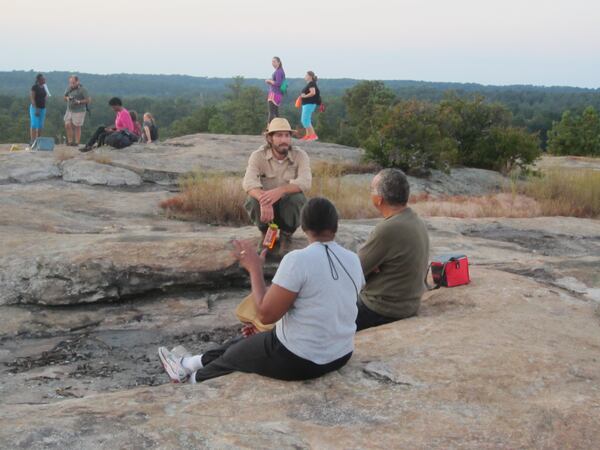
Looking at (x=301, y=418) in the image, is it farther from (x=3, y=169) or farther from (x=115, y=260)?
(x=3, y=169)

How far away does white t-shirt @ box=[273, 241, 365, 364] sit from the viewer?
3.54 metres

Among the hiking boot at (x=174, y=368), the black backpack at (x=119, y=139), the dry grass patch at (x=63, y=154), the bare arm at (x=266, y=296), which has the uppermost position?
the bare arm at (x=266, y=296)

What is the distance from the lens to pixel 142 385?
4.63 m

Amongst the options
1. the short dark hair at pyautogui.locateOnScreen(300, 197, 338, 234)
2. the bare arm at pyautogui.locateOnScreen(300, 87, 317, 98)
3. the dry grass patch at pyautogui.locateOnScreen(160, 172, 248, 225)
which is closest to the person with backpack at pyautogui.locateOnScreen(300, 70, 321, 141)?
the bare arm at pyautogui.locateOnScreen(300, 87, 317, 98)

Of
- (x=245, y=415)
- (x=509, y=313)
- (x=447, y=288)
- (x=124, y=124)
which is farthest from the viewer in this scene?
(x=124, y=124)

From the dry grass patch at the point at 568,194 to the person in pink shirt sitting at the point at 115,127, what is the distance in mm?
8086

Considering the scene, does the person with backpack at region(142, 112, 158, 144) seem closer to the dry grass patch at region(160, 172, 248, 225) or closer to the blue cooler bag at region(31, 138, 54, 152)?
the blue cooler bag at region(31, 138, 54, 152)

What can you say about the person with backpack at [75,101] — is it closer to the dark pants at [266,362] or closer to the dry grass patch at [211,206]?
the dry grass patch at [211,206]

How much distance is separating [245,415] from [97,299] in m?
3.09

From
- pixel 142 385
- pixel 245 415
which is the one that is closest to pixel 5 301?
pixel 142 385

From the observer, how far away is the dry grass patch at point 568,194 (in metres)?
11.0

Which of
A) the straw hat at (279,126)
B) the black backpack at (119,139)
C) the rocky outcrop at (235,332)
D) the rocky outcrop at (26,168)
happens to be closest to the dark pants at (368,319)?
the rocky outcrop at (235,332)

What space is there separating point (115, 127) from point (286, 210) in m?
9.56

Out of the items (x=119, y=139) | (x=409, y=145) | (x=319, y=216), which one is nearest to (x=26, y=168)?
→ (x=119, y=139)
